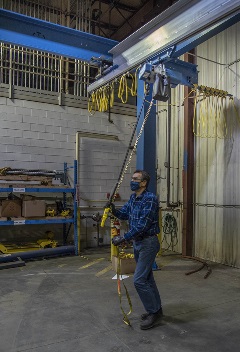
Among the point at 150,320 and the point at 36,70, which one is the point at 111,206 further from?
the point at 36,70

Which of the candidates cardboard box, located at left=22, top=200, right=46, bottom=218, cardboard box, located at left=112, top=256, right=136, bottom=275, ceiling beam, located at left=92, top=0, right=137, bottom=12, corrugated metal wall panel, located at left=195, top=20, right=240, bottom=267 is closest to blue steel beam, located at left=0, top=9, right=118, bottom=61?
corrugated metal wall panel, located at left=195, top=20, right=240, bottom=267

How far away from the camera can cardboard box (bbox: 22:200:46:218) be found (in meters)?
6.80

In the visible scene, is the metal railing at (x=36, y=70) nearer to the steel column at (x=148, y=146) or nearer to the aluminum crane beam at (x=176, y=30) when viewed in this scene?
the steel column at (x=148, y=146)

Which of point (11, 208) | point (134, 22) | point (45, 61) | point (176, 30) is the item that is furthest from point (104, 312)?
point (134, 22)

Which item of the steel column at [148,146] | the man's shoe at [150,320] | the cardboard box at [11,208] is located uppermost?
the steel column at [148,146]

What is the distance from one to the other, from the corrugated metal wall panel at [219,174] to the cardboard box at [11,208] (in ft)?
14.4

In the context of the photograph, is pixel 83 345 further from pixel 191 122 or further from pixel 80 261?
pixel 191 122

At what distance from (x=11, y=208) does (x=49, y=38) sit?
3846 mm

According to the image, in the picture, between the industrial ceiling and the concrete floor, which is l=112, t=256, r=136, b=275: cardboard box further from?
the industrial ceiling

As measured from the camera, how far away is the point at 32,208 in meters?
6.84

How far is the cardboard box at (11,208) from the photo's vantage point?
6613 mm

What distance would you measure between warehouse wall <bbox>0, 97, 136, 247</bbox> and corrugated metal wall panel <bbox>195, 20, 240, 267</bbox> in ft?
8.76

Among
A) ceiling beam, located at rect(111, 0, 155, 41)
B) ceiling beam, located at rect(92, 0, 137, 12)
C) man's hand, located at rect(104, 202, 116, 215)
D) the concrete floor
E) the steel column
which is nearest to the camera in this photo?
the concrete floor

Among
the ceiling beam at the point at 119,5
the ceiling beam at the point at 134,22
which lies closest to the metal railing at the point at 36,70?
the ceiling beam at the point at 119,5
